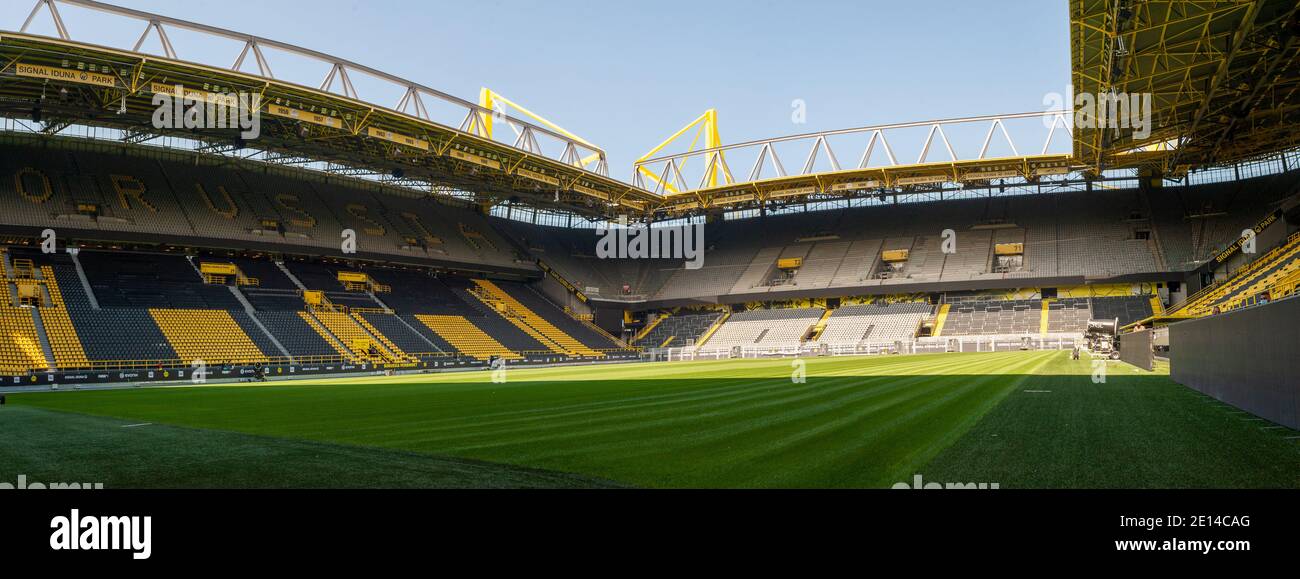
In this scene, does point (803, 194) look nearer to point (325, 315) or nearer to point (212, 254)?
point (325, 315)

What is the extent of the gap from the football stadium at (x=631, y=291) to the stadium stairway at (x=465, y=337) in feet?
1.38

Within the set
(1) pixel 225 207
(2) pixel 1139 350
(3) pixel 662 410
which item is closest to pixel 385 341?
(1) pixel 225 207

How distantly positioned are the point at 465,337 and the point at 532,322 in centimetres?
866

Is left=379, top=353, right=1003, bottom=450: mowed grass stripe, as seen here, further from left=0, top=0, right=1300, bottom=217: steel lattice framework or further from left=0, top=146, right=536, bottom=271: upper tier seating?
left=0, top=146, right=536, bottom=271: upper tier seating

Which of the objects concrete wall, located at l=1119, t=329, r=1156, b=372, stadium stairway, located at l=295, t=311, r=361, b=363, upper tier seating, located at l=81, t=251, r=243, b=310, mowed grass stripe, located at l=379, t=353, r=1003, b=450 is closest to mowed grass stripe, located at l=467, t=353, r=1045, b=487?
mowed grass stripe, located at l=379, t=353, r=1003, b=450

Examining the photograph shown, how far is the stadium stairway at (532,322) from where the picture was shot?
54.7 metres

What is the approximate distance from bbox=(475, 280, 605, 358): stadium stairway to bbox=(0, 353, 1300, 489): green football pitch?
3892cm

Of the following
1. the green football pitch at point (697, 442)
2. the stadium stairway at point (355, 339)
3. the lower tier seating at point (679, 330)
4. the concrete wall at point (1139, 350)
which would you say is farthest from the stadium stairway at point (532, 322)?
the green football pitch at point (697, 442)

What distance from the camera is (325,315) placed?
4522cm

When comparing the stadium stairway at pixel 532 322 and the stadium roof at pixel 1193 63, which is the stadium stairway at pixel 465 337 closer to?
the stadium stairway at pixel 532 322

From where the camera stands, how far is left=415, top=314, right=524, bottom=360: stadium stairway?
156ft

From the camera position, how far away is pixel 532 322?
5719 centimetres

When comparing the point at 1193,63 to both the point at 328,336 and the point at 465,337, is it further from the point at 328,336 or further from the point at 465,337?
the point at 328,336
